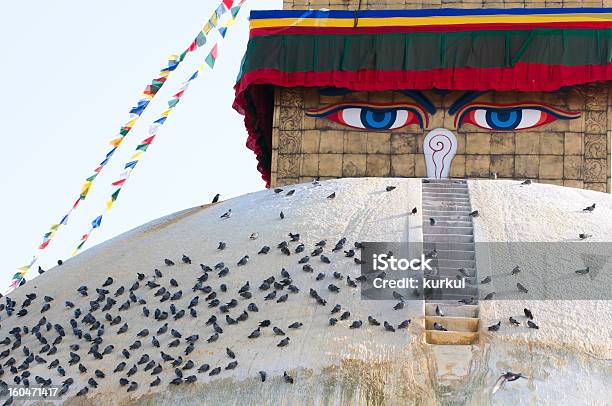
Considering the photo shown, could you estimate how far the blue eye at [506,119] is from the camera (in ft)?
54.0

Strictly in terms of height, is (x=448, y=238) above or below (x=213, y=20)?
below

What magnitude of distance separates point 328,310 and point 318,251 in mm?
969

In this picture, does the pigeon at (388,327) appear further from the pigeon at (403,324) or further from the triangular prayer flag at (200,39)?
the triangular prayer flag at (200,39)

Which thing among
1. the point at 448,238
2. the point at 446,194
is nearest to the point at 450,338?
the point at 448,238

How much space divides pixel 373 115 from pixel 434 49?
116cm

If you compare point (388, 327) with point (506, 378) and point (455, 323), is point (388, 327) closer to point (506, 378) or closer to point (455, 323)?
point (455, 323)

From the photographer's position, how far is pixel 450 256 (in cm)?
1202

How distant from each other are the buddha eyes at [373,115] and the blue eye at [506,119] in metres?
0.88

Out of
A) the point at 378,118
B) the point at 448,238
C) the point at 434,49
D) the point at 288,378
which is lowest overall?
the point at 288,378

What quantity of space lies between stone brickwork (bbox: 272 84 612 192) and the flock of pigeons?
12.6ft

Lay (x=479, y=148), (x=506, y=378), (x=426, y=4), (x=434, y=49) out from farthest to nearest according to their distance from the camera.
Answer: (x=426, y=4) < (x=479, y=148) < (x=434, y=49) < (x=506, y=378)

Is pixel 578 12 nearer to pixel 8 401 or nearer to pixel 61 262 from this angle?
pixel 61 262

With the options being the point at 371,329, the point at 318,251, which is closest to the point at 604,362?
the point at 371,329

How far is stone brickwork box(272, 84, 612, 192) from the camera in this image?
16281mm
